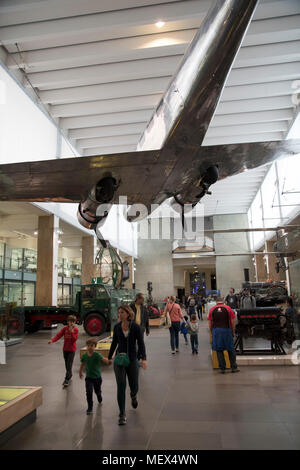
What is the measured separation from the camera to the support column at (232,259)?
33.8 m

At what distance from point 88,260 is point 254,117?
501 inches

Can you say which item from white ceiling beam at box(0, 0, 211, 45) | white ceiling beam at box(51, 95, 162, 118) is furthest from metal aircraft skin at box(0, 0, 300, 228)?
white ceiling beam at box(51, 95, 162, 118)

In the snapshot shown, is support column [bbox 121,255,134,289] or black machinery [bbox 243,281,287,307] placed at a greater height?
support column [bbox 121,255,134,289]

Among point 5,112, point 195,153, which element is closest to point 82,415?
point 195,153

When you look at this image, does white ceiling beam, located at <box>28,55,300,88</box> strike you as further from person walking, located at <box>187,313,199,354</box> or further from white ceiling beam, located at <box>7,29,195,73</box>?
person walking, located at <box>187,313,199,354</box>

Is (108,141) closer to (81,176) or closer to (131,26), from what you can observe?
(131,26)

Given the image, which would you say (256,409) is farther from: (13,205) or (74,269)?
(74,269)

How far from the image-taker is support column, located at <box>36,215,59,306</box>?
14.4 meters

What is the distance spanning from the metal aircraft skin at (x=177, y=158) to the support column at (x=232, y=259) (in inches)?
1252

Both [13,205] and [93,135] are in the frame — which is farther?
[93,135]

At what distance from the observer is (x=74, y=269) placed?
93.0 feet

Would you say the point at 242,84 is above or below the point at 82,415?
above

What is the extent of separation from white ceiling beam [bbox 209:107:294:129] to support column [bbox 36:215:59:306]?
972 cm

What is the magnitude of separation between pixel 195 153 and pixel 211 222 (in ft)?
112
